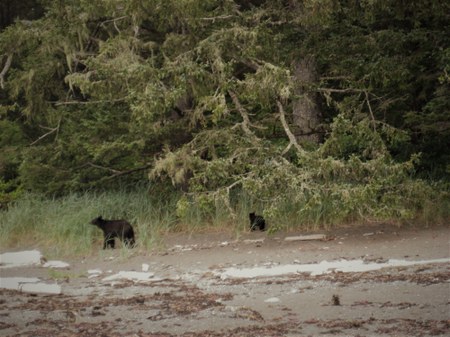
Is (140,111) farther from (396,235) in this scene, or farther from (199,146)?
(396,235)

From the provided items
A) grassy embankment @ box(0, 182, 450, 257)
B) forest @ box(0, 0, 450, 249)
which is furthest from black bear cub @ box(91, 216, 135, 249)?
forest @ box(0, 0, 450, 249)

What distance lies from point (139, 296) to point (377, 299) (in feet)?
8.50

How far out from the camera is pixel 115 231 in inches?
490

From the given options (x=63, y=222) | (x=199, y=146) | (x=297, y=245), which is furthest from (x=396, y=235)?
(x=63, y=222)

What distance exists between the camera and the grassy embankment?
12734mm

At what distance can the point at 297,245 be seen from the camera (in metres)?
11.8

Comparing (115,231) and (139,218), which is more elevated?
(139,218)

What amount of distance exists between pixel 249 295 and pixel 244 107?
5849mm

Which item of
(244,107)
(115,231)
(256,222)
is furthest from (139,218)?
(244,107)

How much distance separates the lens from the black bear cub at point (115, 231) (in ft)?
40.4

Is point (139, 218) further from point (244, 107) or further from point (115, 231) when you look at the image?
point (244, 107)

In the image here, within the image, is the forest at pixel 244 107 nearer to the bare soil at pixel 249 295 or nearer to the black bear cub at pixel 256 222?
the black bear cub at pixel 256 222

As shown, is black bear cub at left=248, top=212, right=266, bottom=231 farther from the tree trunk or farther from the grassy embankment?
the tree trunk

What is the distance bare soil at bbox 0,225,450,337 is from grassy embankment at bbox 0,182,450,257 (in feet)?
1.87
